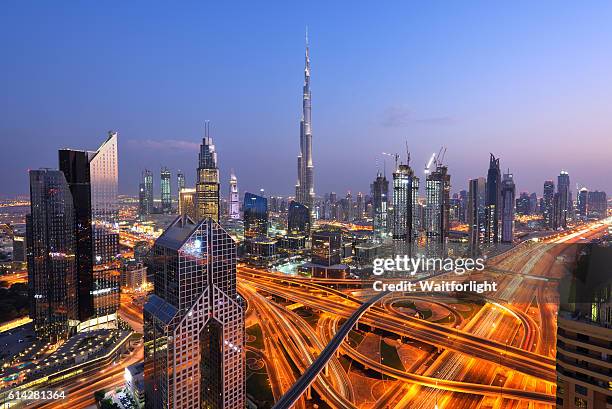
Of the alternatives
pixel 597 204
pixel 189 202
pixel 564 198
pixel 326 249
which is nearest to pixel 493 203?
pixel 564 198

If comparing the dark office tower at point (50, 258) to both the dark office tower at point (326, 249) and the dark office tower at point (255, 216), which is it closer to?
the dark office tower at point (326, 249)

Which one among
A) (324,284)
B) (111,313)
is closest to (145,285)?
(111,313)

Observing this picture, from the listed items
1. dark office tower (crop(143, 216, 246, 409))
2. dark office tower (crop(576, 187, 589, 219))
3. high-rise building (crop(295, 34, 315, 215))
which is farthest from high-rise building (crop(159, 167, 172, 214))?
dark office tower (crop(576, 187, 589, 219))

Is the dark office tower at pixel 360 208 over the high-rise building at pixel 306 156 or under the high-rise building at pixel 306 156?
under

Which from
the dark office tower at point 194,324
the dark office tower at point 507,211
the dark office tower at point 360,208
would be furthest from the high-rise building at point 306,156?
the dark office tower at point 194,324

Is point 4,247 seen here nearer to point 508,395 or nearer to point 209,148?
point 209,148

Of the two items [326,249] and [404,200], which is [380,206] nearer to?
[404,200]
